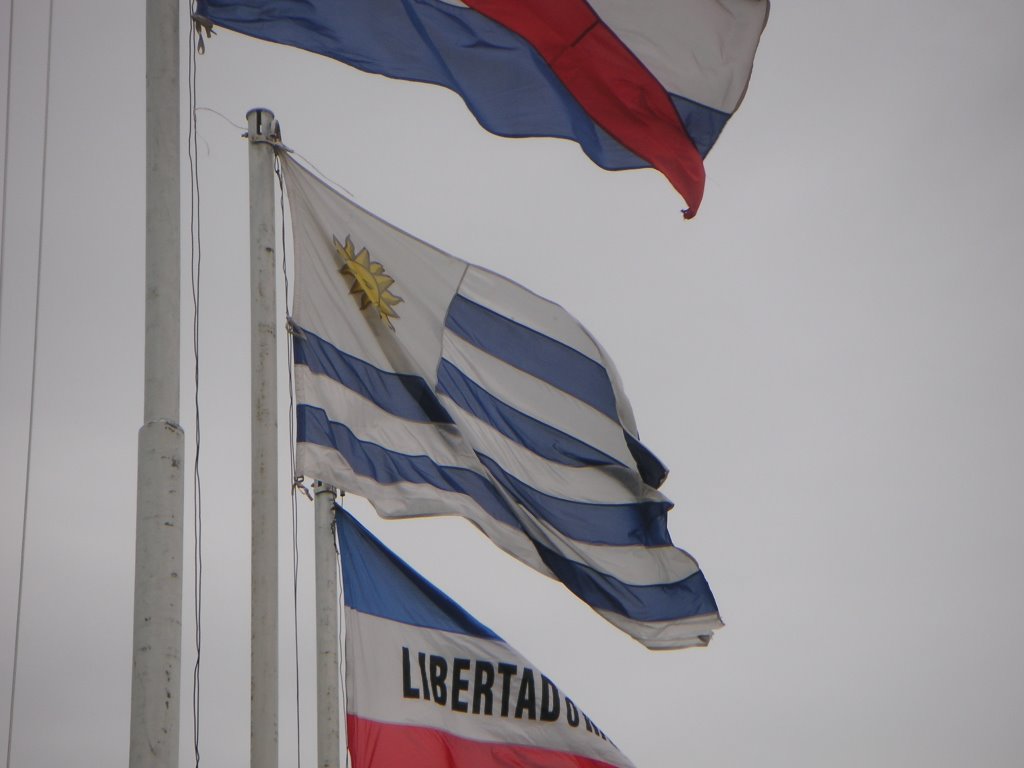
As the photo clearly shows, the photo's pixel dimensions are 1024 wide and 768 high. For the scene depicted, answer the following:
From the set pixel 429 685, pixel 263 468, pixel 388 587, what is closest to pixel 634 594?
pixel 429 685

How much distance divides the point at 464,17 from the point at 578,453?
4.92m

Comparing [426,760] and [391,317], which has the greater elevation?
[391,317]

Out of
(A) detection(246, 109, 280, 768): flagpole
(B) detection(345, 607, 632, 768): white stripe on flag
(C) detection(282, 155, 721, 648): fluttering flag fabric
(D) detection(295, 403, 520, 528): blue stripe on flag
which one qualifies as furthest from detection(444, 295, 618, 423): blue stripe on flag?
(B) detection(345, 607, 632, 768): white stripe on flag

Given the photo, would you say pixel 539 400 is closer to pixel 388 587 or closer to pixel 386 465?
pixel 386 465

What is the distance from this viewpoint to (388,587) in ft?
37.7

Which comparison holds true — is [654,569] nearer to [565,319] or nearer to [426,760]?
[565,319]

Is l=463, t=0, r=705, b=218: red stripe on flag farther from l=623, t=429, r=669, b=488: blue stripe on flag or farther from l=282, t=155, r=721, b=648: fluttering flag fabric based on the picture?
l=623, t=429, r=669, b=488: blue stripe on flag

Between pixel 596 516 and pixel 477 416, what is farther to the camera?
pixel 596 516

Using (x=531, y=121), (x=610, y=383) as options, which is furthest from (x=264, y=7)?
Result: (x=610, y=383)

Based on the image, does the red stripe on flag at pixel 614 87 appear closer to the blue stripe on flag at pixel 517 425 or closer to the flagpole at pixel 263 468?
the flagpole at pixel 263 468

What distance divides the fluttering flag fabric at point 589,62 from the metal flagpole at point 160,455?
220 centimetres

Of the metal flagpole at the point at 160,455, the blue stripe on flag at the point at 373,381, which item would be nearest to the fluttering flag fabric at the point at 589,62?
the blue stripe on flag at the point at 373,381

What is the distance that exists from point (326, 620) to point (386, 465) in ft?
4.34

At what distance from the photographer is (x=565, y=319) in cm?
1470
